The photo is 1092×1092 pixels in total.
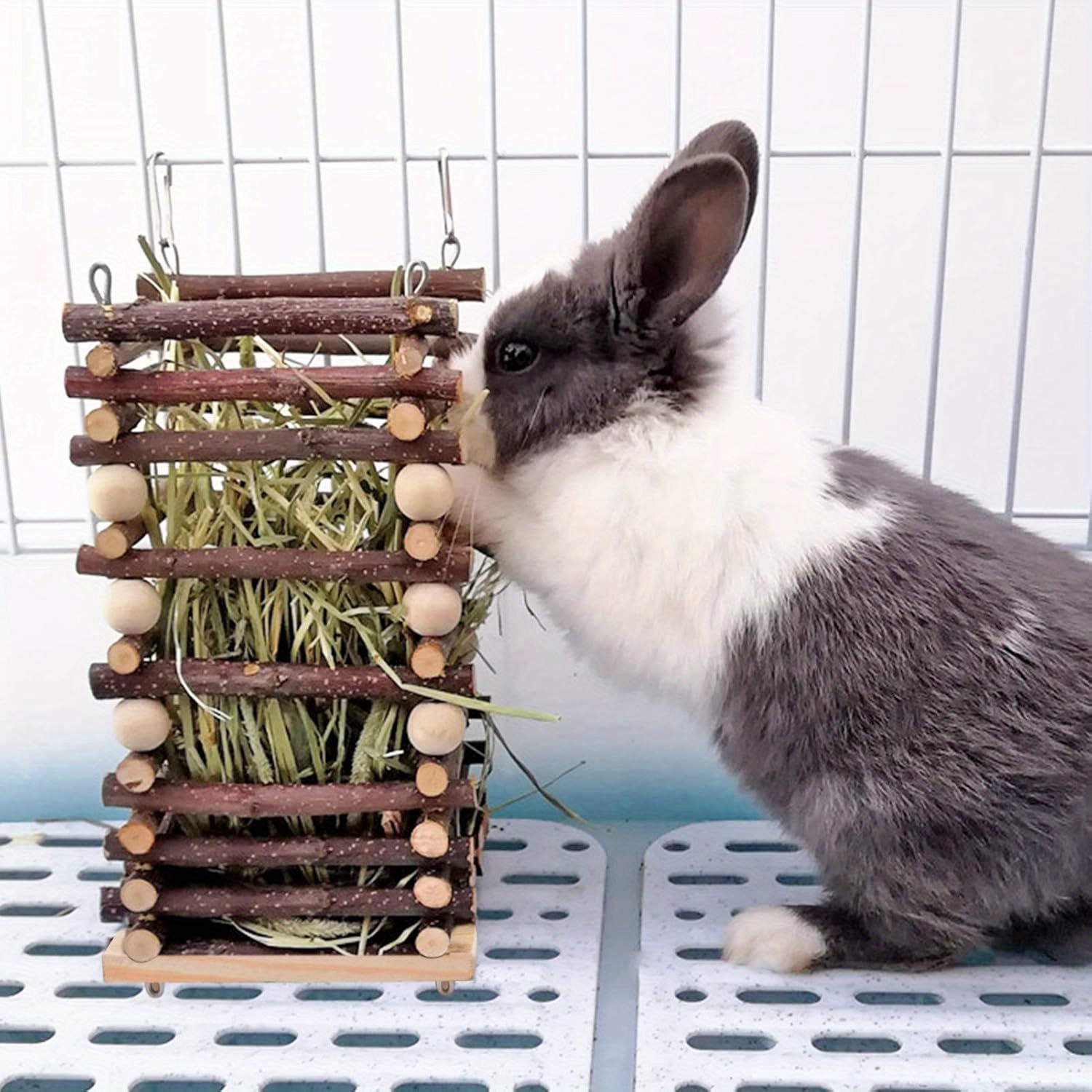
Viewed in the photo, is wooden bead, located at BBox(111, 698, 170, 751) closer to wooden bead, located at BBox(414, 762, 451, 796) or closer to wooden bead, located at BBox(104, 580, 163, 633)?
wooden bead, located at BBox(104, 580, 163, 633)

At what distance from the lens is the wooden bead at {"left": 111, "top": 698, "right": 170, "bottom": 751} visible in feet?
3.29

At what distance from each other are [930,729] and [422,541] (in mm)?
407

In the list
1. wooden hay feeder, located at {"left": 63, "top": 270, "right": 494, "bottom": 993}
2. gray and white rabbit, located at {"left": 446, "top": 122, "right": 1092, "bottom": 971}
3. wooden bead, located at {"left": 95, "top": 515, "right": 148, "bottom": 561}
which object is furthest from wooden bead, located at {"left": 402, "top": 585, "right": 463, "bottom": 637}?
wooden bead, located at {"left": 95, "top": 515, "right": 148, "bottom": 561}

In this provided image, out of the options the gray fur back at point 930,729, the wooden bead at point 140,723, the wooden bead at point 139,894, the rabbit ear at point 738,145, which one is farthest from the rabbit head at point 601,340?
the wooden bead at point 139,894

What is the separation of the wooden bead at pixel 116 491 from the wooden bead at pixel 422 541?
20 cm

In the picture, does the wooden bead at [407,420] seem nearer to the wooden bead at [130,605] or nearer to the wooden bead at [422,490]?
the wooden bead at [422,490]

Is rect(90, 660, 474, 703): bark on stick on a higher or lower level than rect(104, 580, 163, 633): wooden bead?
lower

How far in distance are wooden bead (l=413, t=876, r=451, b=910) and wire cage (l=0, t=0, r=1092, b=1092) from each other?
0.14 meters

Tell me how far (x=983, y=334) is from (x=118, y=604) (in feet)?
2.90

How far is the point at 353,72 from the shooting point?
1322 millimetres

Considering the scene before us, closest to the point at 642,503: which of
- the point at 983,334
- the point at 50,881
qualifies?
the point at 983,334

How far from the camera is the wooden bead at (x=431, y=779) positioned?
1001 millimetres

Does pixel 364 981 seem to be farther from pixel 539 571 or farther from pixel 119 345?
pixel 119 345

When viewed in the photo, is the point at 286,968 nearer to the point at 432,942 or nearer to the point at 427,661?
the point at 432,942
